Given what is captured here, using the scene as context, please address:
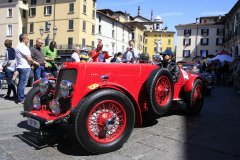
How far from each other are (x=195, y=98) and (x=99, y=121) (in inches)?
120

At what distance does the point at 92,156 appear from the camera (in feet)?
9.56

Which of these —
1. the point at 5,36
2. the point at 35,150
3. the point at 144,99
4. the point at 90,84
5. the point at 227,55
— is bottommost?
the point at 35,150

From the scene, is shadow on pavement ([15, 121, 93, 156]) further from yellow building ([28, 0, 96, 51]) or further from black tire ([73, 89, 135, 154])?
yellow building ([28, 0, 96, 51])

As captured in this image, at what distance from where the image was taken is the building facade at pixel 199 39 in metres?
58.9

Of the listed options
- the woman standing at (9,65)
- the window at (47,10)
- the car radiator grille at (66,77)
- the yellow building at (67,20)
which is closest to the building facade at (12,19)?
the yellow building at (67,20)

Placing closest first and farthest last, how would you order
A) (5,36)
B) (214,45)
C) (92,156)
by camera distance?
(92,156), (5,36), (214,45)

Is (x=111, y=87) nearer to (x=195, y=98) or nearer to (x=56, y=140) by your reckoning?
(x=56, y=140)

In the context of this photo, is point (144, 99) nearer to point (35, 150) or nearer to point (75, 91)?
point (75, 91)

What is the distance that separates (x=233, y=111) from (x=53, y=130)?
15.1 feet

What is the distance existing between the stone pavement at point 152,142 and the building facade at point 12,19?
41.6 meters

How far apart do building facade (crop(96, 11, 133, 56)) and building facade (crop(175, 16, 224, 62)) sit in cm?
1559

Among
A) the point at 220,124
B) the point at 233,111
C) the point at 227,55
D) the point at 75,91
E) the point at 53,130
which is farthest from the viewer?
the point at 227,55

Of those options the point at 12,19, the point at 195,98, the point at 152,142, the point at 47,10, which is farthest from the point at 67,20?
the point at 152,142

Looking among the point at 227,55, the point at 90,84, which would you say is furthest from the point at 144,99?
the point at 227,55
